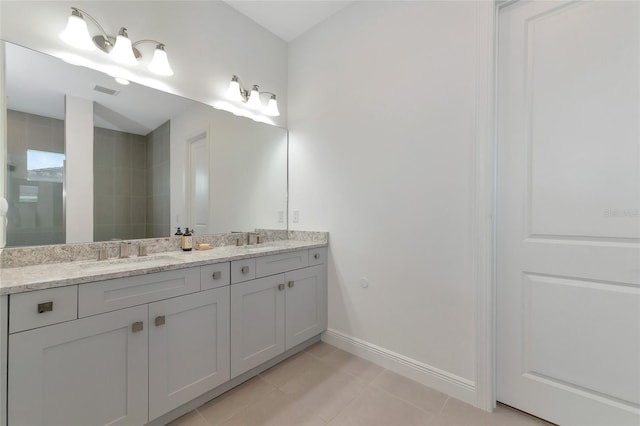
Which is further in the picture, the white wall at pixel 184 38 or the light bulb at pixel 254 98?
the light bulb at pixel 254 98

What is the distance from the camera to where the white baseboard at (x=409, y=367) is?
1.62 meters

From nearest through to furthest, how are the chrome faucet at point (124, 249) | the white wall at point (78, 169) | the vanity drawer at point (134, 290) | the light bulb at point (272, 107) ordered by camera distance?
the vanity drawer at point (134, 290), the white wall at point (78, 169), the chrome faucet at point (124, 249), the light bulb at point (272, 107)

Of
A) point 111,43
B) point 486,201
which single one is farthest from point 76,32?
point 486,201

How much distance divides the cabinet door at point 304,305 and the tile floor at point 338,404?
0.25 m

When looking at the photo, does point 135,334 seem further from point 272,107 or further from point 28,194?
point 272,107

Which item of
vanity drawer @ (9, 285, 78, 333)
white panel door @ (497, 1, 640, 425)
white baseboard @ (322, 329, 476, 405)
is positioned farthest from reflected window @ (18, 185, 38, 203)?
white panel door @ (497, 1, 640, 425)

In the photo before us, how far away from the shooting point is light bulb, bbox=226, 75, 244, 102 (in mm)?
2195

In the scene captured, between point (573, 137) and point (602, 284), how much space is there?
0.76 m

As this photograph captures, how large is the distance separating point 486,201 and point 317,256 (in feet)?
4.29

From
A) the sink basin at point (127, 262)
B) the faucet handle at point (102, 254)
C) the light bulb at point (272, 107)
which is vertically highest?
the light bulb at point (272, 107)

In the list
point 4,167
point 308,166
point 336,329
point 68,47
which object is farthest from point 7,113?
point 336,329

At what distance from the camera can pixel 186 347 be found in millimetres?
1460

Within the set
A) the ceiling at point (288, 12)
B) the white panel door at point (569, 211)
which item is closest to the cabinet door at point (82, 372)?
the white panel door at point (569, 211)

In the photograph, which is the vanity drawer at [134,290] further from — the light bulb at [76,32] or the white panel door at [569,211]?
the white panel door at [569,211]
